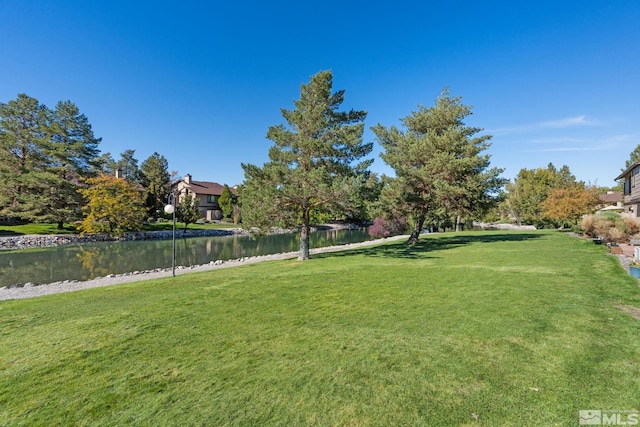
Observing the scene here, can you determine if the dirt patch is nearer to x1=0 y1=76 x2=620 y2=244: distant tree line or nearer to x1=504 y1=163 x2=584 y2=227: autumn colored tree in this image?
x1=0 y1=76 x2=620 y2=244: distant tree line

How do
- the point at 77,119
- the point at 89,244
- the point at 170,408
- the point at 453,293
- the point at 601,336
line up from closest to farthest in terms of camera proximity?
the point at 170,408 < the point at 601,336 < the point at 453,293 < the point at 89,244 < the point at 77,119

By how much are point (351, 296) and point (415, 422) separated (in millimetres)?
4733

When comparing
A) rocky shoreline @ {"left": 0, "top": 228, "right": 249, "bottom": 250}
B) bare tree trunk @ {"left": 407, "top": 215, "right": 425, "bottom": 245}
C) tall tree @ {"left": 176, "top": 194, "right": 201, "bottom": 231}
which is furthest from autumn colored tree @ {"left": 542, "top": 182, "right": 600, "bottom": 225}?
tall tree @ {"left": 176, "top": 194, "right": 201, "bottom": 231}

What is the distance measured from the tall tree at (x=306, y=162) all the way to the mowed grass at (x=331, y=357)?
22.3 feet

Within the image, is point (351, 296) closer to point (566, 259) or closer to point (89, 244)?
point (566, 259)

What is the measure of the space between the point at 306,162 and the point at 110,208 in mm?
26118

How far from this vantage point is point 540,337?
15.3 feet

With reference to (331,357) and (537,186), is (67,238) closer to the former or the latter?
(331,357)

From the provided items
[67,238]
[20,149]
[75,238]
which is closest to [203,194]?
[20,149]

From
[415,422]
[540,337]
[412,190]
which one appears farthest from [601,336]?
[412,190]

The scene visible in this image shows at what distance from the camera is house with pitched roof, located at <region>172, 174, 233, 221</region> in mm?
55500

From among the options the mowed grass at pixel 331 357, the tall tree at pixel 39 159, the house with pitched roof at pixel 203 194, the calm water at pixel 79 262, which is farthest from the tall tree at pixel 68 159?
the mowed grass at pixel 331 357

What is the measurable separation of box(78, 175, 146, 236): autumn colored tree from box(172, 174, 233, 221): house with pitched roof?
2115cm

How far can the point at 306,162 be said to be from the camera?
1521 centimetres
